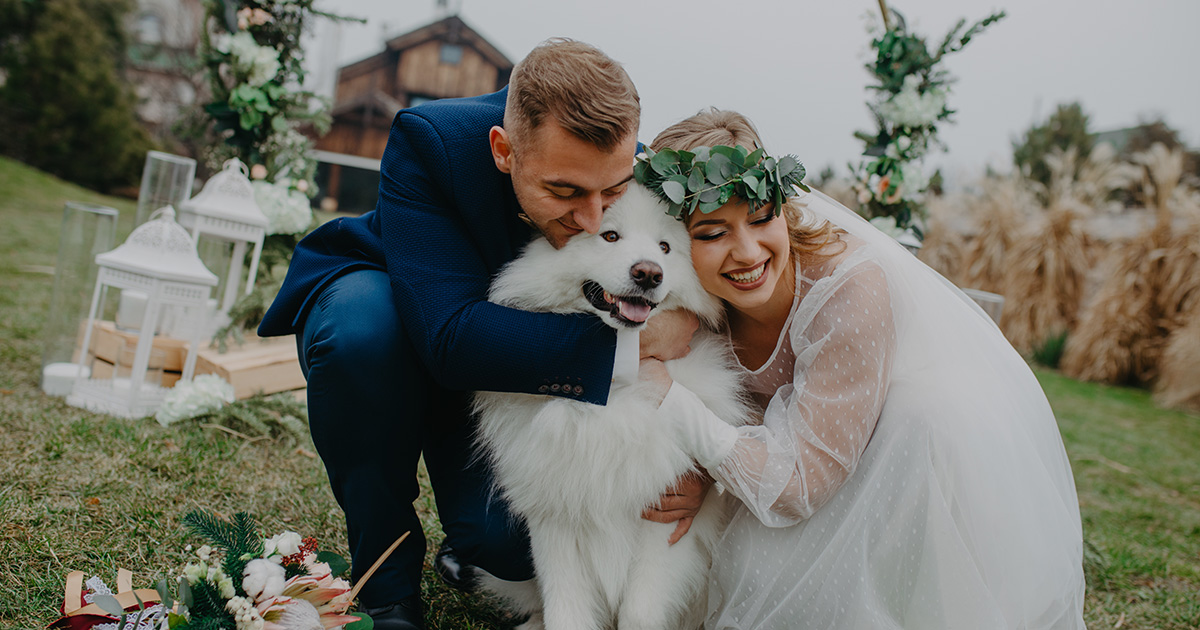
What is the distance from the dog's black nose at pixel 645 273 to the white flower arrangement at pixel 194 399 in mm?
2319

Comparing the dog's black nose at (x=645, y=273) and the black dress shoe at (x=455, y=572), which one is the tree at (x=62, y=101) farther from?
the dog's black nose at (x=645, y=273)

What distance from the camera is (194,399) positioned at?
3043mm

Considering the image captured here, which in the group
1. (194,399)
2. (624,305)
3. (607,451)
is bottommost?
(194,399)

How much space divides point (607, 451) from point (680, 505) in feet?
0.75

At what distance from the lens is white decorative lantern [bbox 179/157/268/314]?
11.3ft

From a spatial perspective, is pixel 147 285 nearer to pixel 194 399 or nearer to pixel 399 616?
pixel 194 399

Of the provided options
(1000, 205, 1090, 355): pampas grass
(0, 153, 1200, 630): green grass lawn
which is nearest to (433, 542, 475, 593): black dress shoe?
(0, 153, 1200, 630): green grass lawn

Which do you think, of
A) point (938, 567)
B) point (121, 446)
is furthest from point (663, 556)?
point (121, 446)

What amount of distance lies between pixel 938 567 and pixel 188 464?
8.12 ft

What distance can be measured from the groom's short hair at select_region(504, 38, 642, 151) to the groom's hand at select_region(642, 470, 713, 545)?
2.68 ft

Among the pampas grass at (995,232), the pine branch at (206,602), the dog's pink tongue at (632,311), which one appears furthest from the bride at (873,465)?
the pampas grass at (995,232)

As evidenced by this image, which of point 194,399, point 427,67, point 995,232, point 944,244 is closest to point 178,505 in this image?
point 194,399

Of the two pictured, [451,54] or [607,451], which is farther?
[451,54]

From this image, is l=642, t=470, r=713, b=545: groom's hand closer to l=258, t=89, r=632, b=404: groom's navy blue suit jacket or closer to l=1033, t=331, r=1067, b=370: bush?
l=258, t=89, r=632, b=404: groom's navy blue suit jacket
